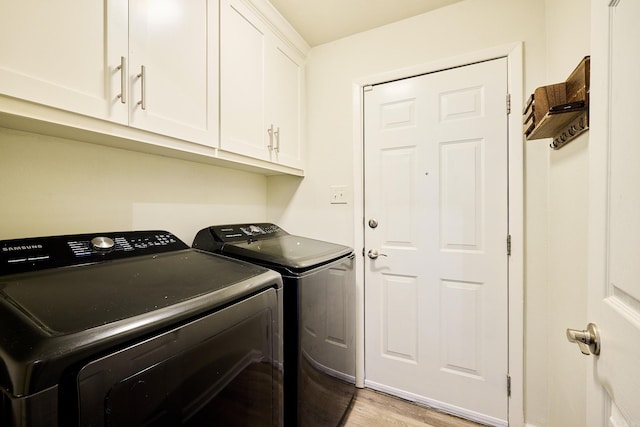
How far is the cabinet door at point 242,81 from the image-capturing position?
4.42 feet

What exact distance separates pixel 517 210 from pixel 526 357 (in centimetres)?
81

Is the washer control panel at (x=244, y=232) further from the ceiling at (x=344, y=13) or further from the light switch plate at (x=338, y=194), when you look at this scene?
the ceiling at (x=344, y=13)

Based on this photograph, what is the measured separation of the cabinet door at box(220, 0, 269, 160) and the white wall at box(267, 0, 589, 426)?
1.82ft

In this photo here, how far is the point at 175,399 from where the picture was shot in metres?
0.62

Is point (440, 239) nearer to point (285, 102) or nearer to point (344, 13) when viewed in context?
point (285, 102)

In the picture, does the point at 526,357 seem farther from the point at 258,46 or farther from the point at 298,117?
the point at 258,46

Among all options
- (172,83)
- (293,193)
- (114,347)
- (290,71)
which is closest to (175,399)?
(114,347)

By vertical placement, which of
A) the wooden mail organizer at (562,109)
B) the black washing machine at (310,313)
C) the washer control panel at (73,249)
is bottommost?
the black washing machine at (310,313)

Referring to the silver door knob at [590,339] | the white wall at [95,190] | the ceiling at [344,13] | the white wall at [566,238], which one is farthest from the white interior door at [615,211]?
the white wall at [95,190]

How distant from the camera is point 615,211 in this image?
0.54 m

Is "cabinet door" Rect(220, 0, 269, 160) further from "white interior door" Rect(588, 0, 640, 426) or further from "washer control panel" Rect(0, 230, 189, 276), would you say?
"white interior door" Rect(588, 0, 640, 426)

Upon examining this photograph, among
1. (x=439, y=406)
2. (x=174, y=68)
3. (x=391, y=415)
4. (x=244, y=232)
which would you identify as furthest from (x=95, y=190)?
(x=439, y=406)

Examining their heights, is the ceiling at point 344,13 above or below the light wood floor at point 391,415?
above

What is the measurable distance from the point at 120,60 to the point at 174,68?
217 mm
